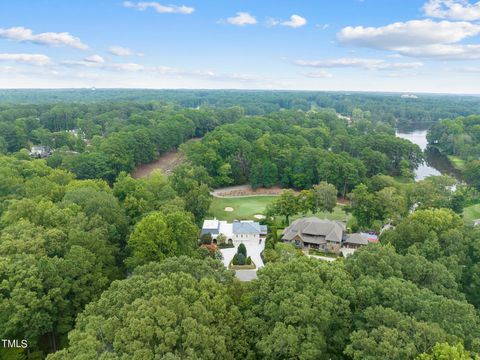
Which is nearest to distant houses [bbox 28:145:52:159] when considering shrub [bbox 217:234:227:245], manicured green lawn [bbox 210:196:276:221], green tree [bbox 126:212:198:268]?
manicured green lawn [bbox 210:196:276:221]

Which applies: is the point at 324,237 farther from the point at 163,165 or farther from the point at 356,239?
the point at 163,165

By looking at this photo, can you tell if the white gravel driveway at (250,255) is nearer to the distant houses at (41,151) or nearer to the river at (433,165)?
the river at (433,165)

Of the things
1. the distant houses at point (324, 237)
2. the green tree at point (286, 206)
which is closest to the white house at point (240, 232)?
the distant houses at point (324, 237)

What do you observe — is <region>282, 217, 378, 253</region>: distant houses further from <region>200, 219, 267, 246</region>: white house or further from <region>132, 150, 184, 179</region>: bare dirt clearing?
<region>132, 150, 184, 179</region>: bare dirt clearing

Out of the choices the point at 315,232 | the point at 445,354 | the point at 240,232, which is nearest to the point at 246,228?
the point at 240,232

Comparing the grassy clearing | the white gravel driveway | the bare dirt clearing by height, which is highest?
the grassy clearing

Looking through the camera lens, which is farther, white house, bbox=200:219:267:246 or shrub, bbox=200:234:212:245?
white house, bbox=200:219:267:246
